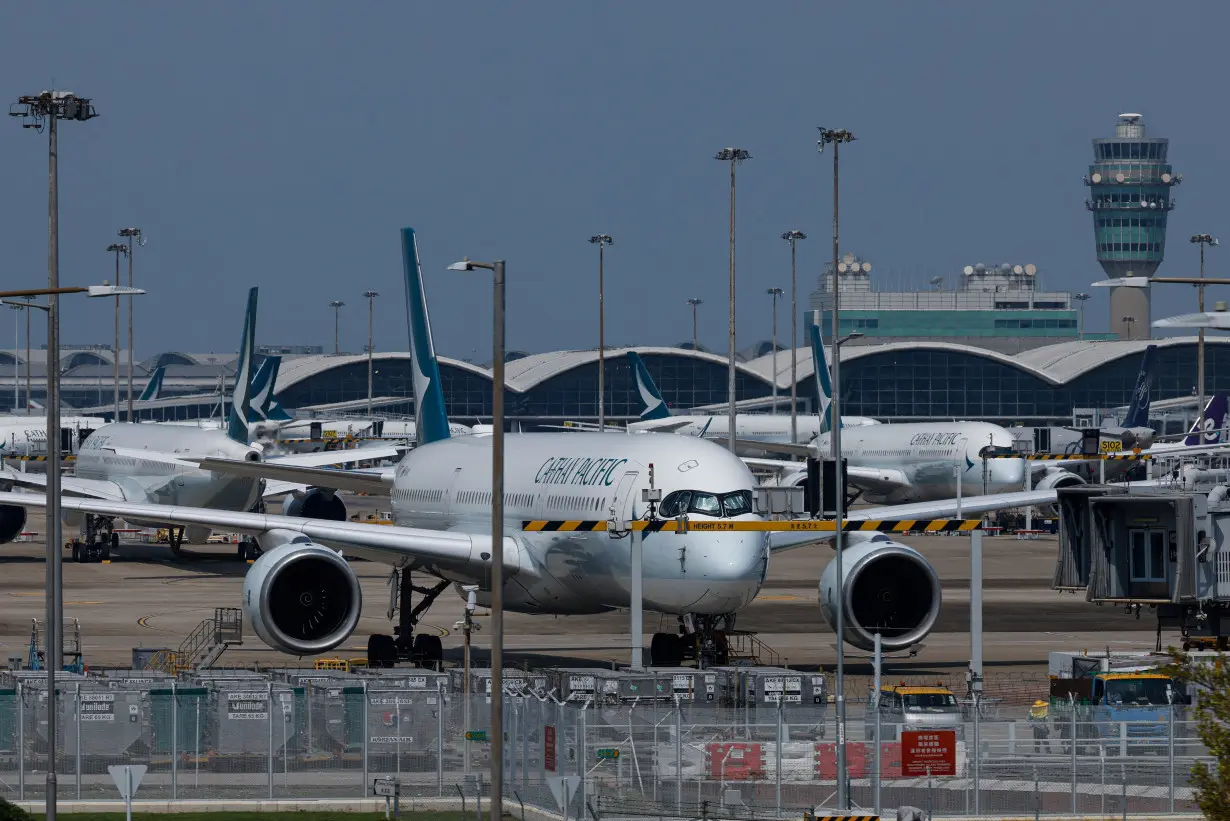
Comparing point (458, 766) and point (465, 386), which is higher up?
point (465, 386)

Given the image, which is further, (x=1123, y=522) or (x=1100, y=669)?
(x=1100, y=669)

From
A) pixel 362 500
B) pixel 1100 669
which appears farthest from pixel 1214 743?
pixel 362 500

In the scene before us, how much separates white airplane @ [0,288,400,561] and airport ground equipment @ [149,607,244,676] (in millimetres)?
21169

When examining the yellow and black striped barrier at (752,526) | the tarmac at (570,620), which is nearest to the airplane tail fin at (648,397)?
the tarmac at (570,620)

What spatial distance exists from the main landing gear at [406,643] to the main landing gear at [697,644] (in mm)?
4596

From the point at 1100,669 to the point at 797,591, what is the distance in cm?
2945

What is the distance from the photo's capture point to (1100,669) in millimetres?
33906

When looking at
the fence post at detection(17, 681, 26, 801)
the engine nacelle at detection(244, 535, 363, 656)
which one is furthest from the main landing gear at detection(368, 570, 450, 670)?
the fence post at detection(17, 681, 26, 801)

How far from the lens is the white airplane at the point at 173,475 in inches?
2734

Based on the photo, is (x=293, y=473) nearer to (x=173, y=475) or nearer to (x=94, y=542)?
(x=173, y=475)

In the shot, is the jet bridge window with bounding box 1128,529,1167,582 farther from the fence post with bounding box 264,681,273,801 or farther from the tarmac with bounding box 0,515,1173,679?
the fence post with bounding box 264,681,273,801

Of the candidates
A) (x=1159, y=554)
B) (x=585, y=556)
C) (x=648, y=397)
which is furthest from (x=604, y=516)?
(x=648, y=397)

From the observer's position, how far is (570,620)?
52.9m

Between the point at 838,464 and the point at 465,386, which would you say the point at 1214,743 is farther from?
the point at 465,386
